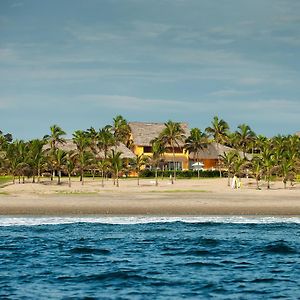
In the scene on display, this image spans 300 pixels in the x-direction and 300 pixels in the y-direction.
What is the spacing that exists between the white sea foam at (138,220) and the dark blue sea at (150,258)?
2.5 inches

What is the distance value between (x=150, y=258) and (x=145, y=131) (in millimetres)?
83758

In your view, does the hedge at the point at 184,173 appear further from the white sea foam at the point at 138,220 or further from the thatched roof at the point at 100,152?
the white sea foam at the point at 138,220

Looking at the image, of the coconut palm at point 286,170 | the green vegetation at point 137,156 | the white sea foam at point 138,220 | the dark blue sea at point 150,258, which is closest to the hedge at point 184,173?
the green vegetation at point 137,156

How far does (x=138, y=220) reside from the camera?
39.8m

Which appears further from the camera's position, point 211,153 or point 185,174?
point 211,153

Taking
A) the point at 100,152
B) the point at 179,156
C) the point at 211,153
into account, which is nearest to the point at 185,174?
the point at 179,156

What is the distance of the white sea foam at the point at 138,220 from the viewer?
38.7 metres

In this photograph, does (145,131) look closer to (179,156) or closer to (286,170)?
(179,156)

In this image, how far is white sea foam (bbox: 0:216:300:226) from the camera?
127ft

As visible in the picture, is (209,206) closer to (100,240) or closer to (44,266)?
(100,240)

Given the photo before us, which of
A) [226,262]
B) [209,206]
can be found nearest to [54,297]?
[226,262]

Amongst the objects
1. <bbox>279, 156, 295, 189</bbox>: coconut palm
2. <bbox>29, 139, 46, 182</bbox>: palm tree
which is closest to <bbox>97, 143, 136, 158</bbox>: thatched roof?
<bbox>29, 139, 46, 182</bbox>: palm tree

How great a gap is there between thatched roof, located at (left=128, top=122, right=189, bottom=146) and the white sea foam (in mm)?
64804

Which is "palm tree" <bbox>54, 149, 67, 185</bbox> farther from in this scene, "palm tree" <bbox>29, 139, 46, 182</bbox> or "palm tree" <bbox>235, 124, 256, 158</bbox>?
"palm tree" <bbox>235, 124, 256, 158</bbox>
